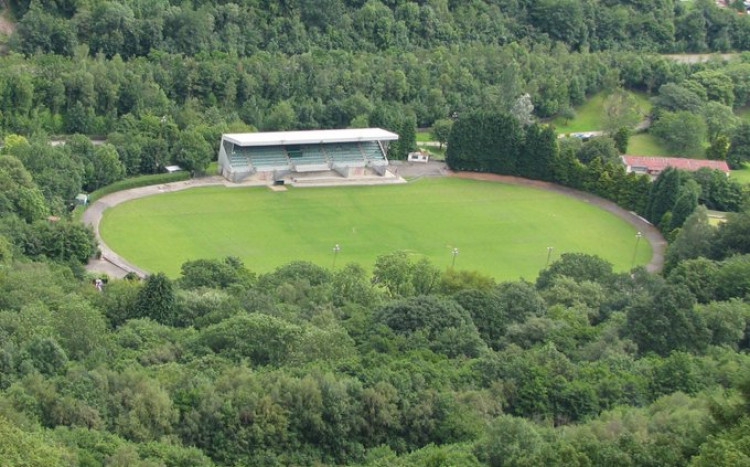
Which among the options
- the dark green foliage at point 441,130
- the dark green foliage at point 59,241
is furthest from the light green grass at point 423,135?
the dark green foliage at point 59,241

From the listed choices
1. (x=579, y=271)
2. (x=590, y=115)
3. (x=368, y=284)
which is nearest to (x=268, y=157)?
(x=368, y=284)

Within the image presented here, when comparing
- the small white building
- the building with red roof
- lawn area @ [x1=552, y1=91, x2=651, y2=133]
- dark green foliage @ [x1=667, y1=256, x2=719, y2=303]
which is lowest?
lawn area @ [x1=552, y1=91, x2=651, y2=133]

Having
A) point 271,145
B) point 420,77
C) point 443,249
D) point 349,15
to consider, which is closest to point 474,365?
point 443,249

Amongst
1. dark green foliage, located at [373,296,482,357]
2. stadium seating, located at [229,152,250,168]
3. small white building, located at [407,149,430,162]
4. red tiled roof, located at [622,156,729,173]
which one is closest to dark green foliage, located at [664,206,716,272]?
red tiled roof, located at [622,156,729,173]

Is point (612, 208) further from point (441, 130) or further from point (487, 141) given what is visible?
point (441, 130)

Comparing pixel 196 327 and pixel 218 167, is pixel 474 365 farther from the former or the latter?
pixel 218 167

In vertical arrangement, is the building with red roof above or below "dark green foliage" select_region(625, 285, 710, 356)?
below

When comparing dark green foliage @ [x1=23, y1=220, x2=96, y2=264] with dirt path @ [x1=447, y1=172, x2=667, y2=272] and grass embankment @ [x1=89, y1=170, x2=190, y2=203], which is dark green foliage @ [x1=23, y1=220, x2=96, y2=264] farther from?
dirt path @ [x1=447, y1=172, x2=667, y2=272]

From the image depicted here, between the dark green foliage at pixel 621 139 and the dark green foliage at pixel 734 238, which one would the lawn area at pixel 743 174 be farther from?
the dark green foliage at pixel 734 238
